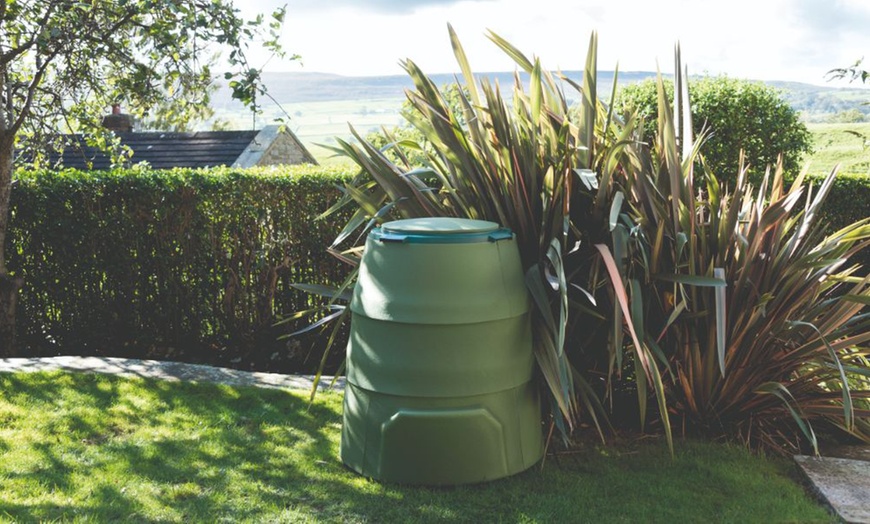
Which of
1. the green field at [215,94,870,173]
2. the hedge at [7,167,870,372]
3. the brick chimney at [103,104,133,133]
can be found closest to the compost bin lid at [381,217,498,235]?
the green field at [215,94,870,173]

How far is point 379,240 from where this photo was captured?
10.8ft

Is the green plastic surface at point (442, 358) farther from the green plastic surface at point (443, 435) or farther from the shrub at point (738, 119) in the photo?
the shrub at point (738, 119)

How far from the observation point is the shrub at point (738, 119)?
325 inches

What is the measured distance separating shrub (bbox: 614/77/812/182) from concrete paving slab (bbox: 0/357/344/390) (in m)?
4.82

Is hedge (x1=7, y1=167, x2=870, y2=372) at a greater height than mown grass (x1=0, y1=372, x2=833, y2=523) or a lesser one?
greater

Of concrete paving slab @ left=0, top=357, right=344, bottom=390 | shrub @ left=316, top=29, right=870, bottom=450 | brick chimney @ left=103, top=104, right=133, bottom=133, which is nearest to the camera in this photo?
shrub @ left=316, top=29, right=870, bottom=450

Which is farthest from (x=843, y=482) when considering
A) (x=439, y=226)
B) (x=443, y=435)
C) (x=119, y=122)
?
(x=119, y=122)

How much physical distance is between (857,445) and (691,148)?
5.06 ft

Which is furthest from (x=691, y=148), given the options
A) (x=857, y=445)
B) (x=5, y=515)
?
(x=5, y=515)

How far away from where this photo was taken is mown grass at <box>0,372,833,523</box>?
10.2 feet

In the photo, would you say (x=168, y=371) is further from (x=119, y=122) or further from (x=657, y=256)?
(x=119, y=122)

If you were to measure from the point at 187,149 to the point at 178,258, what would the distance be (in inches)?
376

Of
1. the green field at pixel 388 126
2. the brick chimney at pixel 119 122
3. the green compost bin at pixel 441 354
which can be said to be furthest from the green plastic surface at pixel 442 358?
the brick chimney at pixel 119 122

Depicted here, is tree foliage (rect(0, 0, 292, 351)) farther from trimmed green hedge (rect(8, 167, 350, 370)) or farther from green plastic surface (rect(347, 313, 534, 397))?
green plastic surface (rect(347, 313, 534, 397))
